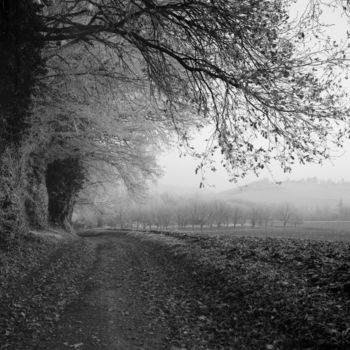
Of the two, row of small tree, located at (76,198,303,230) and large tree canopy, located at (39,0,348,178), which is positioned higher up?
large tree canopy, located at (39,0,348,178)

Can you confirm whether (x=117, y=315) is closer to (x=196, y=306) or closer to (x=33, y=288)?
(x=196, y=306)

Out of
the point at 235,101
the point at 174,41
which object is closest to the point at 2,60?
the point at 174,41

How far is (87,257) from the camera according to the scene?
13.7m

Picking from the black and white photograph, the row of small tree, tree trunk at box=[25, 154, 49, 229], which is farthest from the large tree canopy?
the row of small tree

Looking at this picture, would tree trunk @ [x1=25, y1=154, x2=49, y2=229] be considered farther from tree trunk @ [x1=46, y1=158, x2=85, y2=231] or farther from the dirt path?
the dirt path

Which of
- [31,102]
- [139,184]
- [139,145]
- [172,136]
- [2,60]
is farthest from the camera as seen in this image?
[139,184]

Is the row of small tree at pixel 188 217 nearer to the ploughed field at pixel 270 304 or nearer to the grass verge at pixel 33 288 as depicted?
the grass verge at pixel 33 288

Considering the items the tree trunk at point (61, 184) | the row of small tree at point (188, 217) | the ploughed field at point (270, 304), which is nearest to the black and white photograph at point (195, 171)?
the ploughed field at point (270, 304)

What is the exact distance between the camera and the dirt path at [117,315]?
542 centimetres

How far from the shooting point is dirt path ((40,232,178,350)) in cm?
542

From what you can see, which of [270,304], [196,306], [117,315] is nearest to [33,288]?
[117,315]

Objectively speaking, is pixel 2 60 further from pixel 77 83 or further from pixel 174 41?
pixel 174 41

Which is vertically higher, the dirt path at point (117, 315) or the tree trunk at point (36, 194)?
the tree trunk at point (36, 194)

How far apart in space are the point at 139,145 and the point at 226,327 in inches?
642
